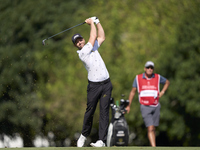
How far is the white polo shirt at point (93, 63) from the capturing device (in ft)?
22.9

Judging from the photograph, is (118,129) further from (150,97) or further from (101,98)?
(101,98)

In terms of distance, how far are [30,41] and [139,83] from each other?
1002 centimetres

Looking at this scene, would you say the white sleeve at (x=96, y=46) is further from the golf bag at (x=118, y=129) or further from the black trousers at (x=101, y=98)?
the golf bag at (x=118, y=129)

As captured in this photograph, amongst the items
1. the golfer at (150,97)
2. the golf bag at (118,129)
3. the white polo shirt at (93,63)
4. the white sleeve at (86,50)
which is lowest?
the golf bag at (118,129)

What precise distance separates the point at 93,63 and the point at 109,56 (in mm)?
12089

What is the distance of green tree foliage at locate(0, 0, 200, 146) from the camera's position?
16547 millimetres

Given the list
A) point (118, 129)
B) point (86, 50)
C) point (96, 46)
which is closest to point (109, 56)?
point (118, 129)

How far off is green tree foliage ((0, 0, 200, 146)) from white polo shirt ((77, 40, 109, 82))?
788cm

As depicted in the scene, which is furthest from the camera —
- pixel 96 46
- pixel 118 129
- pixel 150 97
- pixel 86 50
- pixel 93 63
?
pixel 118 129

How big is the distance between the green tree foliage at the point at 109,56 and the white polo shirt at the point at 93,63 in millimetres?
7883

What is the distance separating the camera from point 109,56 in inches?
754


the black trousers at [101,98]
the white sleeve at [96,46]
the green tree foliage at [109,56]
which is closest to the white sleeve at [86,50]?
the white sleeve at [96,46]

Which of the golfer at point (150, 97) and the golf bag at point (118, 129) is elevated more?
the golfer at point (150, 97)

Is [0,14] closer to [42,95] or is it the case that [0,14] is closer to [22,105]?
[42,95]
